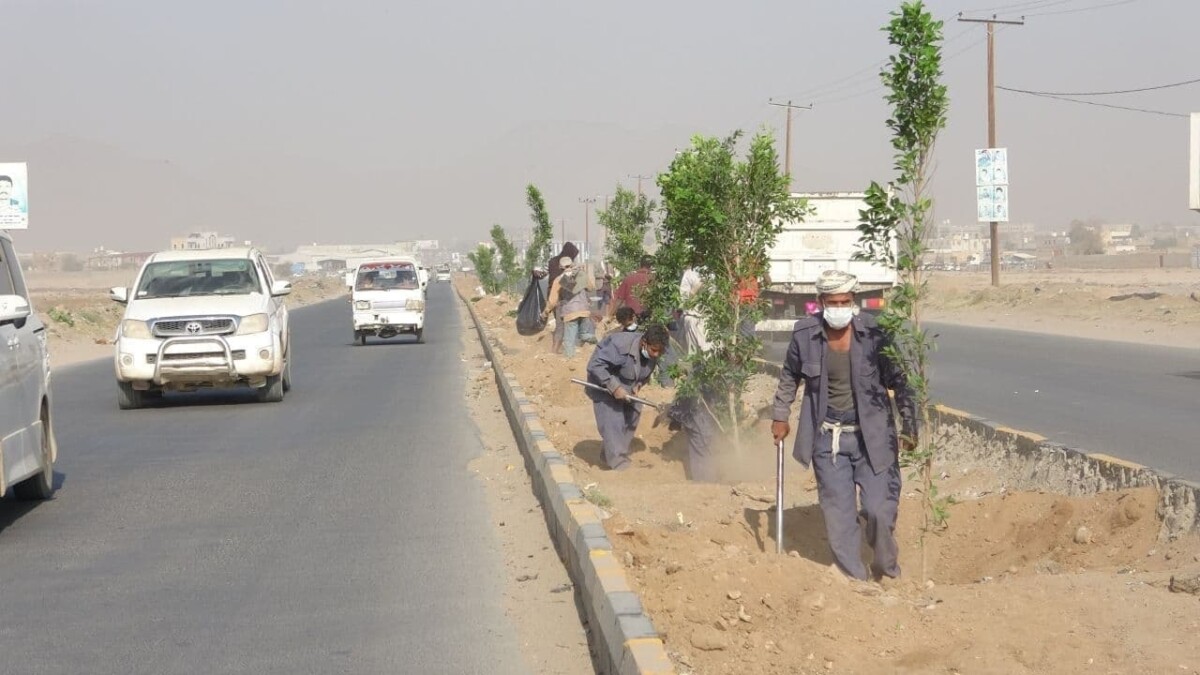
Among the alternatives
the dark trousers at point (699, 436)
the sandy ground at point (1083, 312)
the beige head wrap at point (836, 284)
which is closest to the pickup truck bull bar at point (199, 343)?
the dark trousers at point (699, 436)

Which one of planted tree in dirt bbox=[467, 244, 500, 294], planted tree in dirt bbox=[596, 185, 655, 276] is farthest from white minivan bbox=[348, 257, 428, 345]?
planted tree in dirt bbox=[467, 244, 500, 294]

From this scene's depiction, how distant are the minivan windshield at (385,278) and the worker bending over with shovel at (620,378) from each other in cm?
2144

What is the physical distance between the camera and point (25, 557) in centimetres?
891

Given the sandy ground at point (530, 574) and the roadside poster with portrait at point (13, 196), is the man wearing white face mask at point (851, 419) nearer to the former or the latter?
the sandy ground at point (530, 574)

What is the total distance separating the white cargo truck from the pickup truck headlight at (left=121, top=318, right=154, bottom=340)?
39.8 feet

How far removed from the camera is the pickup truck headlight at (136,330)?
698 inches

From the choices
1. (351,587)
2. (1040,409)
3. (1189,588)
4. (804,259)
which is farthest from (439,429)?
(804,259)

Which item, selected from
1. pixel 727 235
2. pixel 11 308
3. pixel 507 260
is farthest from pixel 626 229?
pixel 507 260

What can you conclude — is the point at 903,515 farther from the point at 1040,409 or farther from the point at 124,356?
the point at 124,356

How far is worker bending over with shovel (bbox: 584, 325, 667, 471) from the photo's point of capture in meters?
12.0

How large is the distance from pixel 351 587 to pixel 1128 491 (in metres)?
4.58

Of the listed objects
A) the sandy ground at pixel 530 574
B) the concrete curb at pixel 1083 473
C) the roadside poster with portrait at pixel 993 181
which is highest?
the roadside poster with portrait at pixel 993 181

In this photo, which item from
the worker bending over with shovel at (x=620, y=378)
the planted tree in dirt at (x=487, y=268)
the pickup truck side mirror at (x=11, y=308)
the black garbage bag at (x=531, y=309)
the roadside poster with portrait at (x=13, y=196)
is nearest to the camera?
the pickup truck side mirror at (x=11, y=308)

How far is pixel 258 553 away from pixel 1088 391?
1173cm
